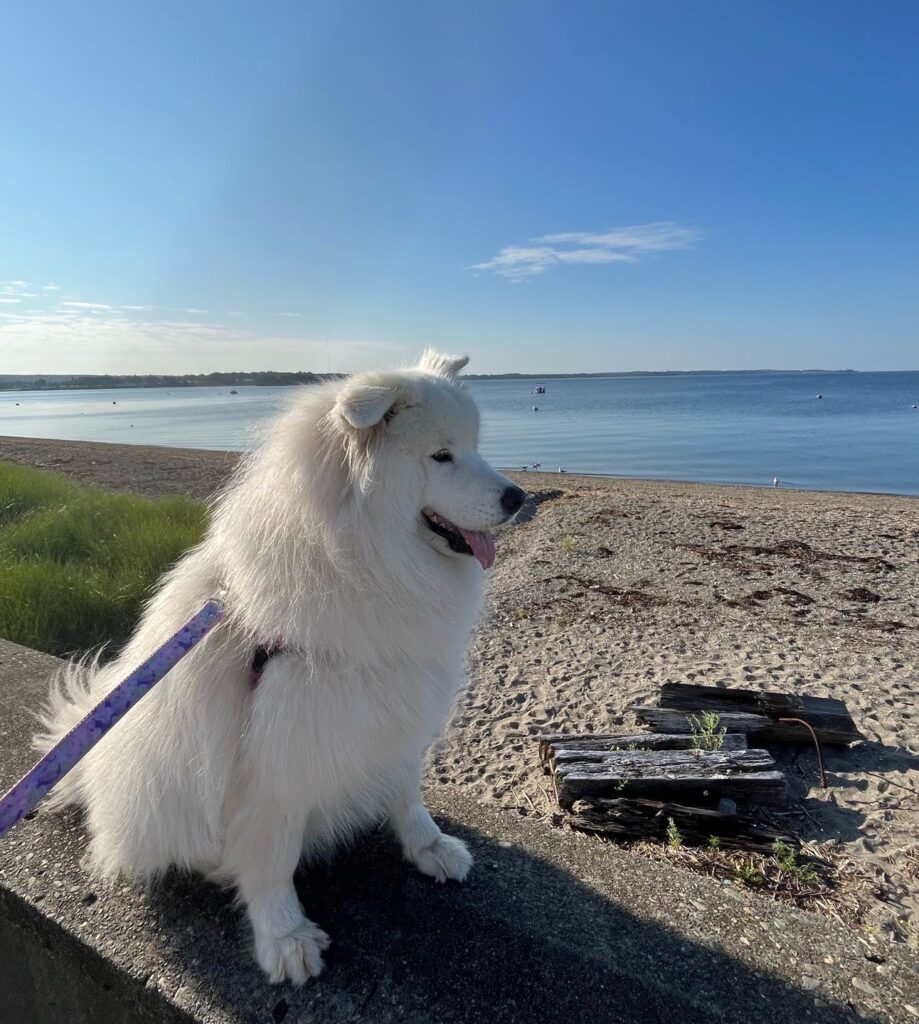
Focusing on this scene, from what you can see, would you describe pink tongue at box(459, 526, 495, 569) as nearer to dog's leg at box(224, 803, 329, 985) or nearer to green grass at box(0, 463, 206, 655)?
dog's leg at box(224, 803, 329, 985)

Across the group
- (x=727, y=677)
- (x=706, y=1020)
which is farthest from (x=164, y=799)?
(x=727, y=677)

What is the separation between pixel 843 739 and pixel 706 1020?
9.44 feet

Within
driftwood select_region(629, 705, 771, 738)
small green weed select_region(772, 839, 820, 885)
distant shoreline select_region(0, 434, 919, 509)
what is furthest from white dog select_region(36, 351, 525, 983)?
distant shoreline select_region(0, 434, 919, 509)

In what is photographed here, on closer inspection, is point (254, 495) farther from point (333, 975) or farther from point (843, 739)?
point (843, 739)

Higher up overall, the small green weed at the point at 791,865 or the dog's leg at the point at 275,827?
the dog's leg at the point at 275,827

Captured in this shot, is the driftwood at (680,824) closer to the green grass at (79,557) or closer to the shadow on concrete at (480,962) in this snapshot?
the shadow on concrete at (480,962)

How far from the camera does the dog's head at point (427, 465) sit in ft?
5.42

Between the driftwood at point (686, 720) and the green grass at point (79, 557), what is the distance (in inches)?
162

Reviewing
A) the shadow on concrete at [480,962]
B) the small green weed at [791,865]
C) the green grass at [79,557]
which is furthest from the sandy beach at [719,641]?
the green grass at [79,557]

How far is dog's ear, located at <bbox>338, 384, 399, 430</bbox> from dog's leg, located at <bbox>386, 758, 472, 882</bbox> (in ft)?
3.56

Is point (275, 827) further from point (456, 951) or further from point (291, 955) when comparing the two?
point (456, 951)

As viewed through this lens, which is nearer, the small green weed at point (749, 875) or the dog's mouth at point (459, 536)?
the dog's mouth at point (459, 536)

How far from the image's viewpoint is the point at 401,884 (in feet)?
Answer: 6.33

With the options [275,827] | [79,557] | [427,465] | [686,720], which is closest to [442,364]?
[427,465]
